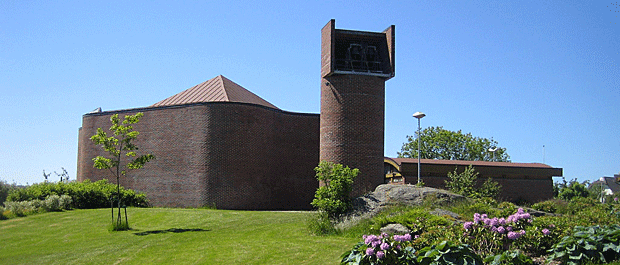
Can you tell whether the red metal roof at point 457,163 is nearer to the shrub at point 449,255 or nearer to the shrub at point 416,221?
the shrub at point 416,221

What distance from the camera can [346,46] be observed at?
27250mm

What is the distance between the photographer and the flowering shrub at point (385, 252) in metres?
10.1

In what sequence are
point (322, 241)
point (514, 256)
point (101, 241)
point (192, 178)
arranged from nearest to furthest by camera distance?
point (514, 256) → point (322, 241) → point (101, 241) → point (192, 178)

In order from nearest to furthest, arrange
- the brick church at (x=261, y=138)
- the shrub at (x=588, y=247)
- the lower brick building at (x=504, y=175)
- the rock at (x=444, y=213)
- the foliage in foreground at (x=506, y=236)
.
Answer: the shrub at (x=588, y=247), the foliage in foreground at (x=506, y=236), the rock at (x=444, y=213), the brick church at (x=261, y=138), the lower brick building at (x=504, y=175)

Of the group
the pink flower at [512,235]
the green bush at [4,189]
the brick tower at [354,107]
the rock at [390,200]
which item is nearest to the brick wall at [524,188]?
the brick tower at [354,107]

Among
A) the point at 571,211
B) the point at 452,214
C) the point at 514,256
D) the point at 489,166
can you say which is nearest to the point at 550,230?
the point at 514,256

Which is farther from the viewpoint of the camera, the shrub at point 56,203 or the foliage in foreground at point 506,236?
the shrub at point 56,203

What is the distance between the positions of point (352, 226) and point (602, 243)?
7806 millimetres

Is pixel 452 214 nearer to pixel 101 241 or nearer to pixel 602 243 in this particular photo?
pixel 602 243

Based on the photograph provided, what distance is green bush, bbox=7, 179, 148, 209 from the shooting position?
31094 millimetres

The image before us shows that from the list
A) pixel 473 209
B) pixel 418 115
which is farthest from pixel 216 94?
pixel 473 209

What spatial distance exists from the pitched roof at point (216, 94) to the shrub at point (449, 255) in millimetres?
26358

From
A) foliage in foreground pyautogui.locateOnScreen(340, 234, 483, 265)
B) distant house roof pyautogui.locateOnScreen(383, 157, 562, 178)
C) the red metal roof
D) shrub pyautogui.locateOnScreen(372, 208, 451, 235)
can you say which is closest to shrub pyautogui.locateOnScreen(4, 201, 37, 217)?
distant house roof pyautogui.locateOnScreen(383, 157, 562, 178)

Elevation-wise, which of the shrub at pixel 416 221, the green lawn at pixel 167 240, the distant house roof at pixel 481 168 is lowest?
the green lawn at pixel 167 240
